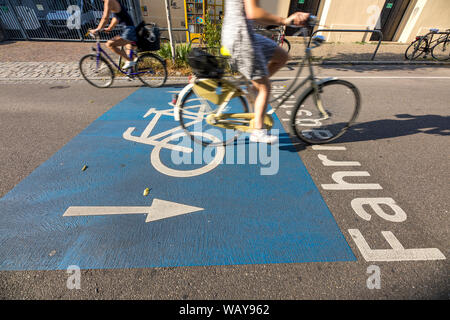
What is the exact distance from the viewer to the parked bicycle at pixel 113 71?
5.09 m

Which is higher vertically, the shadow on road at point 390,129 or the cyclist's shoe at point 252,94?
the cyclist's shoe at point 252,94

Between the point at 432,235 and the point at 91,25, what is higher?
the point at 91,25

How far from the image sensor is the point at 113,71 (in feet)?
17.4

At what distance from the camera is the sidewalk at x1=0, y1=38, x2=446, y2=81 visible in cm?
613

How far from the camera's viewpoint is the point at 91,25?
11.2 m

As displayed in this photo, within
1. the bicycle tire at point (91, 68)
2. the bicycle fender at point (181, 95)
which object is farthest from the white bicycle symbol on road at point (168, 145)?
the bicycle tire at point (91, 68)

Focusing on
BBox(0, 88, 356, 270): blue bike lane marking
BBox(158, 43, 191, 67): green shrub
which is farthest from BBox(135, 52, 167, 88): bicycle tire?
BBox(0, 88, 356, 270): blue bike lane marking

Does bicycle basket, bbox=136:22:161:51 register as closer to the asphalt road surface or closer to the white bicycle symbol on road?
the asphalt road surface

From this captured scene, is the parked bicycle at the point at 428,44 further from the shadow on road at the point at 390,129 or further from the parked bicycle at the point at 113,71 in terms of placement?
the parked bicycle at the point at 113,71

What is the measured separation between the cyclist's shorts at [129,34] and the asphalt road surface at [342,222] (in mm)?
1688
